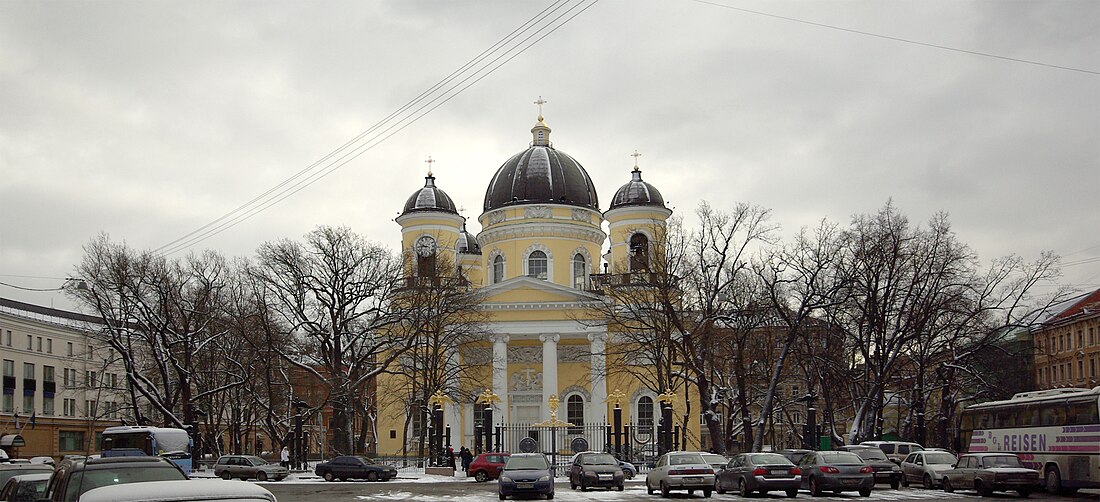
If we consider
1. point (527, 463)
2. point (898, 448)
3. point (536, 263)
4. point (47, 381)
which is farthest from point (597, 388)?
point (47, 381)

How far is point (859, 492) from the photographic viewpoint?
86.2 feet

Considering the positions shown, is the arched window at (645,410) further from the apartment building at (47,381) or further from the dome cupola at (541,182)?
the apartment building at (47,381)

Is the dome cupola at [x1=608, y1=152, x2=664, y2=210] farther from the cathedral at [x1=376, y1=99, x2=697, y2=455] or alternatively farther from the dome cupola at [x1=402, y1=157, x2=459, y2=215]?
the dome cupola at [x1=402, y1=157, x2=459, y2=215]

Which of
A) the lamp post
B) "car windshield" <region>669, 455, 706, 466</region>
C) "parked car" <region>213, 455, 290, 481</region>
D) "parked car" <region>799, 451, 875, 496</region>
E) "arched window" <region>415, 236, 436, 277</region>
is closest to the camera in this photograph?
"parked car" <region>799, 451, 875, 496</region>

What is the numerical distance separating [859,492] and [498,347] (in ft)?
113

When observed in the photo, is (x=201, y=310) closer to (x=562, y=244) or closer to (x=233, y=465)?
(x=233, y=465)

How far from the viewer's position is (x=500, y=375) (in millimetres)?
59875

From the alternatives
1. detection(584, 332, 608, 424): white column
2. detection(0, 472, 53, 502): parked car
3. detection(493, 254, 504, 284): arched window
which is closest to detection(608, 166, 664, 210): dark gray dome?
detection(493, 254, 504, 284): arched window

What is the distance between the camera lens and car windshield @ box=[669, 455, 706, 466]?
26.9 metres

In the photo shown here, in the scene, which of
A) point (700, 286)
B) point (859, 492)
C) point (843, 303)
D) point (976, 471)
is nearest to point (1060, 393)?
point (976, 471)

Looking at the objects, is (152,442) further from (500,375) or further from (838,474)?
(838,474)

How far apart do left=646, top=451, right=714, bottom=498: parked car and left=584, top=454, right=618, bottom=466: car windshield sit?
3.37 m

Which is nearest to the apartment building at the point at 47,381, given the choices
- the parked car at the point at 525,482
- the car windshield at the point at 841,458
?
the parked car at the point at 525,482

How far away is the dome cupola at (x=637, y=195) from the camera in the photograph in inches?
2616
